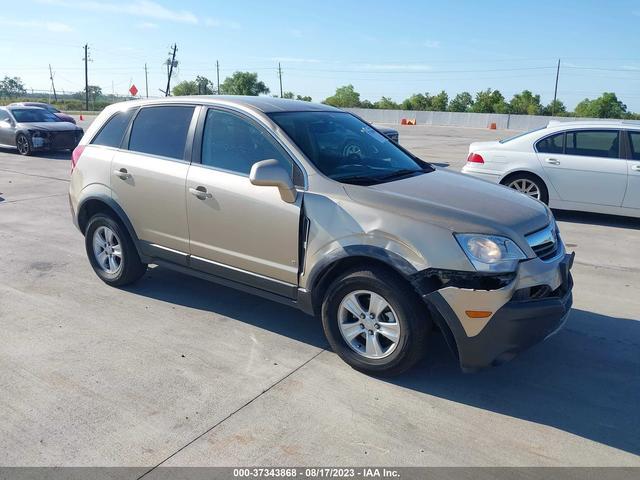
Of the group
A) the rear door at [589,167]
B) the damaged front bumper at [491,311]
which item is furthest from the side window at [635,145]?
the damaged front bumper at [491,311]

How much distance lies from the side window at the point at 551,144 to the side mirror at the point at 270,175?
6.05 metres

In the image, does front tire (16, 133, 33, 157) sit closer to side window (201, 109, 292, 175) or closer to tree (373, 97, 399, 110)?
side window (201, 109, 292, 175)

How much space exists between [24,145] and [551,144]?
14.9 m

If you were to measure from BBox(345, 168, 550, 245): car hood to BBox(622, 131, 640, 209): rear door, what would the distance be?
4.65 m

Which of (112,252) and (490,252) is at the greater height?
(490,252)

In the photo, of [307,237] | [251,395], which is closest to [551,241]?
[307,237]

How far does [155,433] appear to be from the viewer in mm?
3162

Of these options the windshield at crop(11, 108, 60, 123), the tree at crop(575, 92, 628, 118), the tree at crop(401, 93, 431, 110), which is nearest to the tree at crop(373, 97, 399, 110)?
the tree at crop(401, 93, 431, 110)

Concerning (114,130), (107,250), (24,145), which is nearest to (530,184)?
(114,130)

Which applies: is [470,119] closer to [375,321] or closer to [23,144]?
[23,144]

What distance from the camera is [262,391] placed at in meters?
3.61

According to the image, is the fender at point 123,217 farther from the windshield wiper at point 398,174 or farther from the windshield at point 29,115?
the windshield at point 29,115

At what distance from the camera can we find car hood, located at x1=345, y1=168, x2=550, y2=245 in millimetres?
3463

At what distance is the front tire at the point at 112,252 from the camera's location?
204 inches
